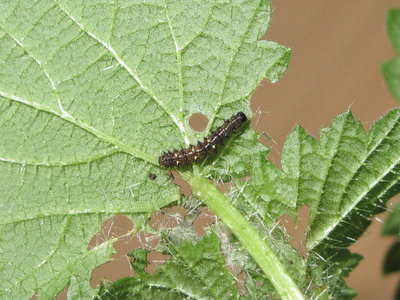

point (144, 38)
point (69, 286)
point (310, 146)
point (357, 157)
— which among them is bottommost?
point (357, 157)

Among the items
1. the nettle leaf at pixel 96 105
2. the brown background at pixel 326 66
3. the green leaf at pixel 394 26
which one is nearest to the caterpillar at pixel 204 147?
the nettle leaf at pixel 96 105

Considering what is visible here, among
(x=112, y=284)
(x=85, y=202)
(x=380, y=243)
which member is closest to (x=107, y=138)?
(x=85, y=202)

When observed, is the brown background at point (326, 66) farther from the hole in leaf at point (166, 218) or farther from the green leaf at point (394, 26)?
the hole in leaf at point (166, 218)

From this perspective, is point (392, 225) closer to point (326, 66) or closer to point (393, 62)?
point (393, 62)

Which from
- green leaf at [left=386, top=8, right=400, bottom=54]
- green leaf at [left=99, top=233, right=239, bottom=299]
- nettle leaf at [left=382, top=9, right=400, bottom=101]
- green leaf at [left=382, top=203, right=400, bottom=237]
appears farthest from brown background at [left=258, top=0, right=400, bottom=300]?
green leaf at [left=99, top=233, right=239, bottom=299]

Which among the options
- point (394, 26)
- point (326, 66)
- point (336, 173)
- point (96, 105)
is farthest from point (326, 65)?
point (96, 105)

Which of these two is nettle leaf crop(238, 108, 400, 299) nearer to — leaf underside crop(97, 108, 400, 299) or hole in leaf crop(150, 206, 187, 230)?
leaf underside crop(97, 108, 400, 299)

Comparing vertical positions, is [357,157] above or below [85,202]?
below

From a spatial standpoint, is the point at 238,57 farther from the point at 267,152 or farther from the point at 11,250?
the point at 11,250
